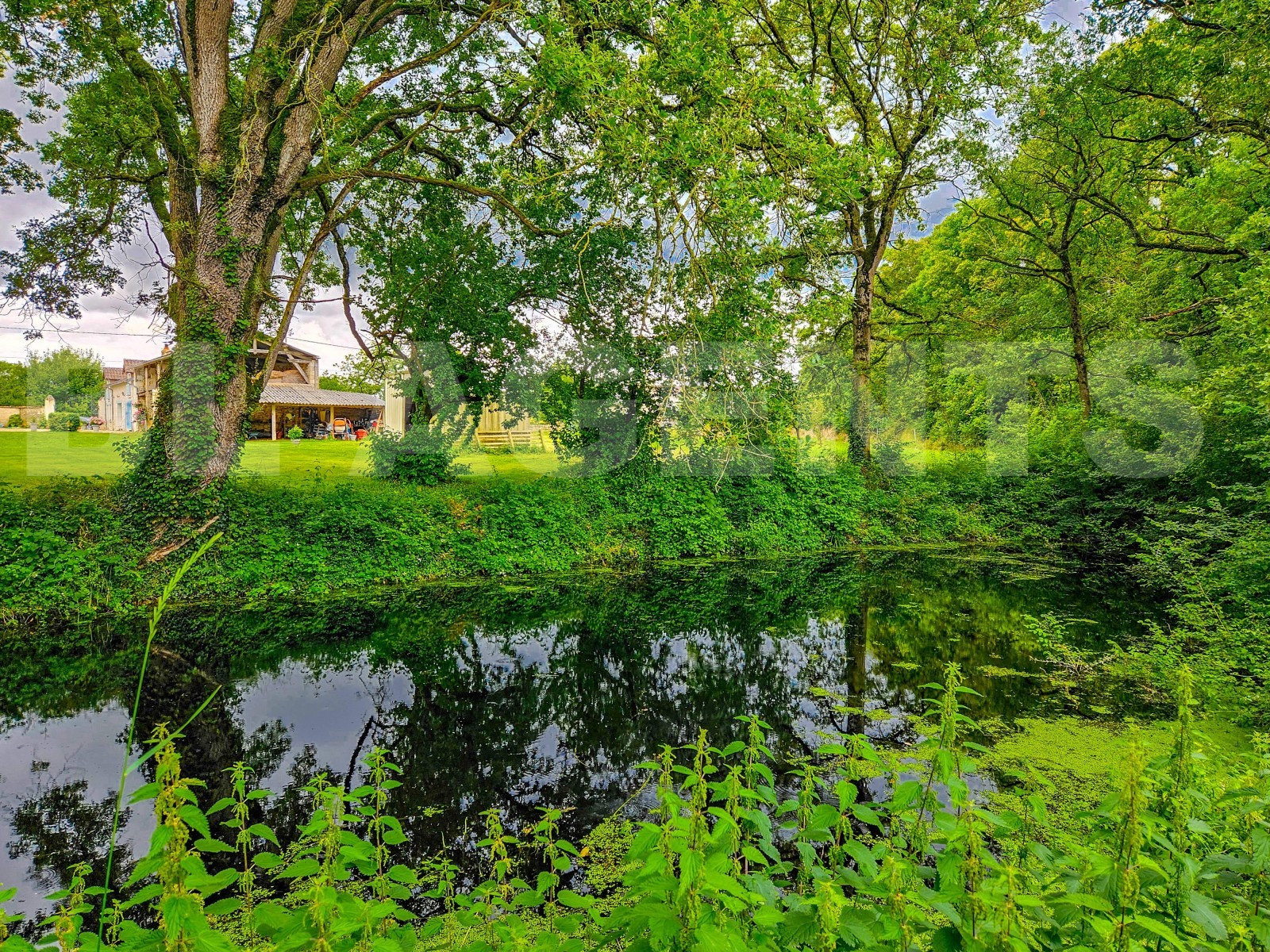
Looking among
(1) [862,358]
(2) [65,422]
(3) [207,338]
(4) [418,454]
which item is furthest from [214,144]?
(2) [65,422]

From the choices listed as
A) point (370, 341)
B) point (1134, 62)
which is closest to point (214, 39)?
point (370, 341)

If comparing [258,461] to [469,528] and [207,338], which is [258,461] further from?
[207,338]

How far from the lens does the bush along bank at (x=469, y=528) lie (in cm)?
776

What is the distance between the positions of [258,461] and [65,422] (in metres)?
17.3

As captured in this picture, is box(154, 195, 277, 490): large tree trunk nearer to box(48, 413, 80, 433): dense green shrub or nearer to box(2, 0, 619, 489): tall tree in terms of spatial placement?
box(2, 0, 619, 489): tall tree

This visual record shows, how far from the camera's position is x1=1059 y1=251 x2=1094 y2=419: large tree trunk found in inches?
545

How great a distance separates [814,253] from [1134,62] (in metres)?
7.71

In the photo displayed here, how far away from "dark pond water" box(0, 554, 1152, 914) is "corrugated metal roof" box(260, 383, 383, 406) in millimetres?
22253

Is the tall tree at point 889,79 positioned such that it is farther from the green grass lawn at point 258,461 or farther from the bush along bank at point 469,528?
the green grass lawn at point 258,461

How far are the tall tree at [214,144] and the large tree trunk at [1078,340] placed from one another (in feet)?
38.7

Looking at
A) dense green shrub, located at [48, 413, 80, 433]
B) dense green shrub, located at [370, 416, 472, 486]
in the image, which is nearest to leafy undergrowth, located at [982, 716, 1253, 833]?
dense green shrub, located at [370, 416, 472, 486]

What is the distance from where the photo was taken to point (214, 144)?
827 centimetres

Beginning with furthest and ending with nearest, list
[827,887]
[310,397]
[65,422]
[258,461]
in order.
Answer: [310,397], [65,422], [258,461], [827,887]

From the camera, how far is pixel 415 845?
11.5ft
